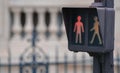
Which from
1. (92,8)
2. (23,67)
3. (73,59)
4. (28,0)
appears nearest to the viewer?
(92,8)

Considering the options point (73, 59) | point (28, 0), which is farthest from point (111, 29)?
point (28, 0)

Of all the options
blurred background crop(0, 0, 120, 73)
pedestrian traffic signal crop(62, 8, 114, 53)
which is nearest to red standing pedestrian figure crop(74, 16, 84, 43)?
pedestrian traffic signal crop(62, 8, 114, 53)

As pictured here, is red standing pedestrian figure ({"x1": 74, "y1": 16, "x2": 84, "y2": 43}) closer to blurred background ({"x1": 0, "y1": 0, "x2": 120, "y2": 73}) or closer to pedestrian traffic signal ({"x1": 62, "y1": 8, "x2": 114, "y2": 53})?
pedestrian traffic signal ({"x1": 62, "y1": 8, "x2": 114, "y2": 53})

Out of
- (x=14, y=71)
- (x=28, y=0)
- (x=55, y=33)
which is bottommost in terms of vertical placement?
(x=14, y=71)

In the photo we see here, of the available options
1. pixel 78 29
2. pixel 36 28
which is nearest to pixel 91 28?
pixel 78 29

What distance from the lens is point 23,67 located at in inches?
258

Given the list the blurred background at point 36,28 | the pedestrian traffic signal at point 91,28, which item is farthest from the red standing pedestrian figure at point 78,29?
the blurred background at point 36,28

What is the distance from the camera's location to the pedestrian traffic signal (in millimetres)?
3615

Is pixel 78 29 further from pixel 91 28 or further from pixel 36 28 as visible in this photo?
pixel 36 28

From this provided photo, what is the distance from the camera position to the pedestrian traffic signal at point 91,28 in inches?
142

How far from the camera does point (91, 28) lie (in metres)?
3.67

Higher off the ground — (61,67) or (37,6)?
(37,6)

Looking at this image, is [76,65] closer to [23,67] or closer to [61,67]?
[61,67]

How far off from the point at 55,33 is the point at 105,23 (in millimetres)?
4487
